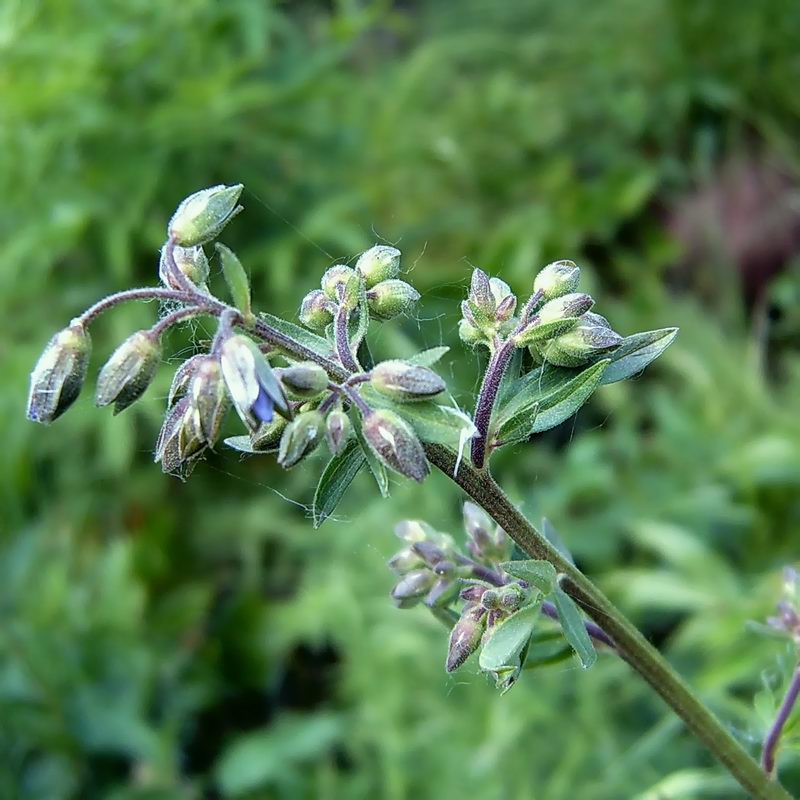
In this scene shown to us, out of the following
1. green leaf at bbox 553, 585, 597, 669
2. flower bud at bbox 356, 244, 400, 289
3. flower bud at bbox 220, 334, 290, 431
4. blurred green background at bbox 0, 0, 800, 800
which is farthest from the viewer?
blurred green background at bbox 0, 0, 800, 800

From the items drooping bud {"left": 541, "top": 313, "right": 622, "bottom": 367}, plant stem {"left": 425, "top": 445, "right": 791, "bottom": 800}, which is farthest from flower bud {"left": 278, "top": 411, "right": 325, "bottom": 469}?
drooping bud {"left": 541, "top": 313, "right": 622, "bottom": 367}

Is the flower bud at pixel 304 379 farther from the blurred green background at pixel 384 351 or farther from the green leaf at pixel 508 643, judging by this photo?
the blurred green background at pixel 384 351

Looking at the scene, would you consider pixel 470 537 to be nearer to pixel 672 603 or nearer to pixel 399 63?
pixel 672 603

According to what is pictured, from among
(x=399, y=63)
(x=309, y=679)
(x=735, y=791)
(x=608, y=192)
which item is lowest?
(x=309, y=679)

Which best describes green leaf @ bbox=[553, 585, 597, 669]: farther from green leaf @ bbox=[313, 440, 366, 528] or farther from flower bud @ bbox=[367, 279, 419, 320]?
flower bud @ bbox=[367, 279, 419, 320]

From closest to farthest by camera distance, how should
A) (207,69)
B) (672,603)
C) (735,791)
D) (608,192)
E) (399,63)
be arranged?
(735,791) < (672,603) < (207,69) < (608,192) < (399,63)

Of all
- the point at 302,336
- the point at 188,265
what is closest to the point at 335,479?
the point at 302,336

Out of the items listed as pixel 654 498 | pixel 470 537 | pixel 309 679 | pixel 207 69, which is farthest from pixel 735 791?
pixel 207 69

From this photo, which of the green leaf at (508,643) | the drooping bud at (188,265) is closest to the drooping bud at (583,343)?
the green leaf at (508,643)
